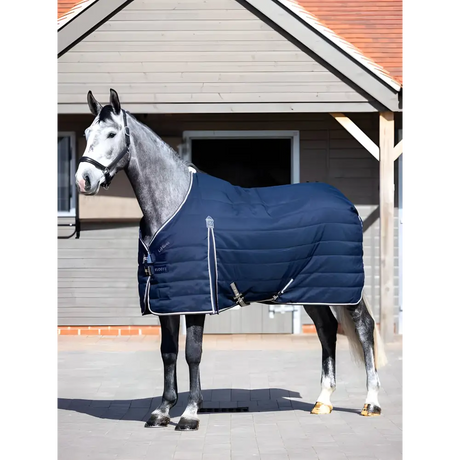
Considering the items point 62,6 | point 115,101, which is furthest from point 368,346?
point 62,6

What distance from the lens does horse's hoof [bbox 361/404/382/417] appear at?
739 cm

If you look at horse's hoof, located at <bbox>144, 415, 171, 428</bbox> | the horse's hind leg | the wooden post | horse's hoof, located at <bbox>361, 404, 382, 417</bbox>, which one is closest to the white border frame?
the wooden post

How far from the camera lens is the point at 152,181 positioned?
701cm

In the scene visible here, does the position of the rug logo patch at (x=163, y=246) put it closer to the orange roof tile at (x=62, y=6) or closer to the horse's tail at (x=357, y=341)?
the horse's tail at (x=357, y=341)

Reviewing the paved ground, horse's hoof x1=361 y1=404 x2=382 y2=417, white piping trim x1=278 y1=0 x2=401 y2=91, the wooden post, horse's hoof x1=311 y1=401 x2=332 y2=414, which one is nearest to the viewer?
the paved ground

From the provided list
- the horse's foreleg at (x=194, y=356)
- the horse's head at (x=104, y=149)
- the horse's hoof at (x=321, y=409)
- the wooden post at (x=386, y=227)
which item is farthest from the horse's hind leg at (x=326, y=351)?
the wooden post at (x=386, y=227)

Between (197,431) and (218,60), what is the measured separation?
5.67 m

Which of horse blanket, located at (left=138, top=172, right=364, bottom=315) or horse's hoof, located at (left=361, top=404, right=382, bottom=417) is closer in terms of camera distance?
horse blanket, located at (left=138, top=172, right=364, bottom=315)

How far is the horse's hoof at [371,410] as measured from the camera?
7.39m

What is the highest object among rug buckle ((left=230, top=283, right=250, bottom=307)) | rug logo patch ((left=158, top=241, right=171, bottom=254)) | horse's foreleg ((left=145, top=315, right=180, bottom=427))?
rug logo patch ((left=158, top=241, right=171, bottom=254))

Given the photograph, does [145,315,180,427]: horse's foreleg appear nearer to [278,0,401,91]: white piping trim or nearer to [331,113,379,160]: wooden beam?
[331,113,379,160]: wooden beam

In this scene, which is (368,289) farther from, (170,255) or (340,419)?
(170,255)
